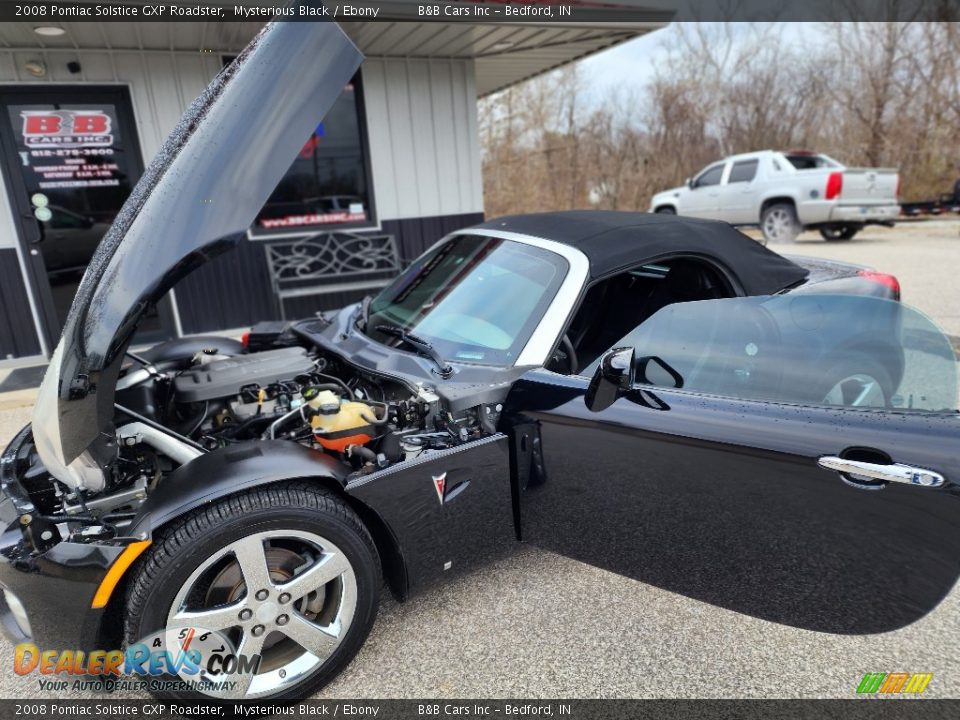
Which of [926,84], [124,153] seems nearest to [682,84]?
[926,84]

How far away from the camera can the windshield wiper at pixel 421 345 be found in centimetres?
258

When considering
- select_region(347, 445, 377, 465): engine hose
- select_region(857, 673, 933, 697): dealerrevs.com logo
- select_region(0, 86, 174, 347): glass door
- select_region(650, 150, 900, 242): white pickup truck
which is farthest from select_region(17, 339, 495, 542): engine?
select_region(650, 150, 900, 242): white pickup truck

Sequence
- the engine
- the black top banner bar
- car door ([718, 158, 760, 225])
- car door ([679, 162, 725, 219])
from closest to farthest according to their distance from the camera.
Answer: the engine
the black top banner bar
car door ([718, 158, 760, 225])
car door ([679, 162, 725, 219])

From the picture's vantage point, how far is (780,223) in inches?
532

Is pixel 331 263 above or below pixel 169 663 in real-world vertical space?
above

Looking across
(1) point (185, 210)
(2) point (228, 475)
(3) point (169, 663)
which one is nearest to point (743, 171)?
(1) point (185, 210)

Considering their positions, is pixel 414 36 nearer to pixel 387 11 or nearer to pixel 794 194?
pixel 387 11

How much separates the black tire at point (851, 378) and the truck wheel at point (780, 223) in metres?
12.3

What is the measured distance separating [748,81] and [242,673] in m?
27.4

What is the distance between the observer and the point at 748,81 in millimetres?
23984

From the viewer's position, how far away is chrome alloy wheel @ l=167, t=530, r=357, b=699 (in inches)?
Result: 75.5

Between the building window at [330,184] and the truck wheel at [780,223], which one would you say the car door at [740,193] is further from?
the building window at [330,184]

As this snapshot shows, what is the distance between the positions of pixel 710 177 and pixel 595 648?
1471 cm

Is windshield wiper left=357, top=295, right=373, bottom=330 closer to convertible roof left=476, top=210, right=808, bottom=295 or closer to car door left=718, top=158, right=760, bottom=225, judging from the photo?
convertible roof left=476, top=210, right=808, bottom=295
